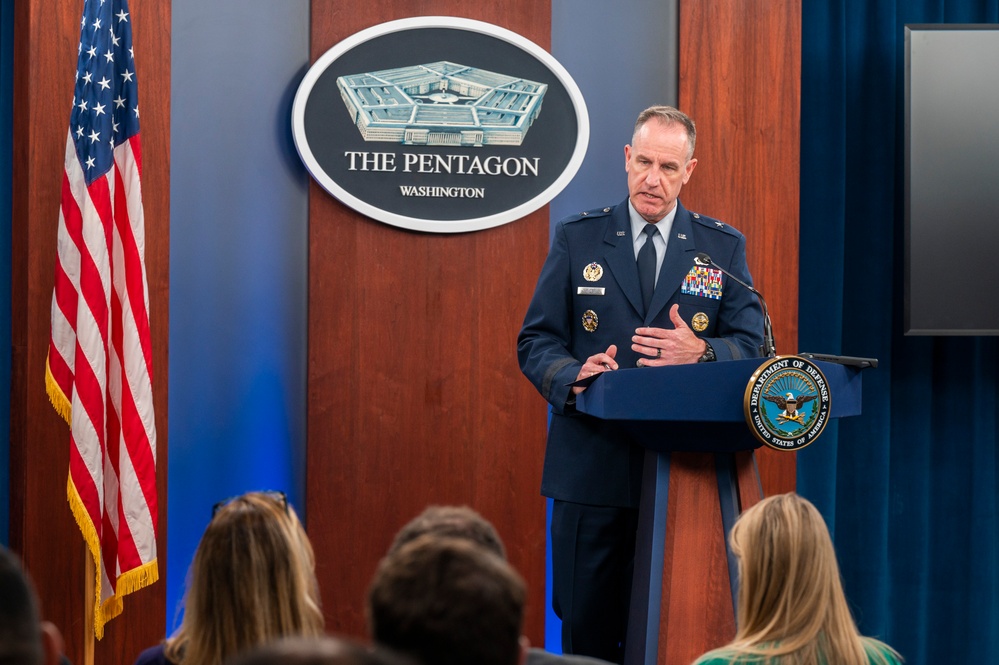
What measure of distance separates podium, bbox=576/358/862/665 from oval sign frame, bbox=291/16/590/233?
1240 millimetres

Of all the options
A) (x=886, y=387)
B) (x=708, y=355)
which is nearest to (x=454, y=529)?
(x=708, y=355)

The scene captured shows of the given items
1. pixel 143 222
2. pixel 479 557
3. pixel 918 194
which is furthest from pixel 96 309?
pixel 918 194

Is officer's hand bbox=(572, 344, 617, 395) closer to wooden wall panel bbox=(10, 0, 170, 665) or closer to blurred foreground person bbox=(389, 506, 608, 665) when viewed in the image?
blurred foreground person bbox=(389, 506, 608, 665)

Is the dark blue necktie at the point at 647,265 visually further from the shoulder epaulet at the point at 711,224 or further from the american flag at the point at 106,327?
the american flag at the point at 106,327

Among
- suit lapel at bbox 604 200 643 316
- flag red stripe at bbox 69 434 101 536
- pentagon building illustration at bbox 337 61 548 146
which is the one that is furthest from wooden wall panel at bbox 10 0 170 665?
suit lapel at bbox 604 200 643 316

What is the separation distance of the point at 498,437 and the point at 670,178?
3.78 ft

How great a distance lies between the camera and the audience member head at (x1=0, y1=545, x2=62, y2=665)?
1.01 m

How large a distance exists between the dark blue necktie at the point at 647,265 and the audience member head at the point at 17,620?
206cm

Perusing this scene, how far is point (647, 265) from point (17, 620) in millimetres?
2169

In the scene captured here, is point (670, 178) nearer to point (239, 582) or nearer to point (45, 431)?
point (239, 582)

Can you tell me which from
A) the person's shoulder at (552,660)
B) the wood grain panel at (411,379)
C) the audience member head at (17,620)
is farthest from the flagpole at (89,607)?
the audience member head at (17,620)

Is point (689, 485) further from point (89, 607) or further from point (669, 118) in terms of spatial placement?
point (89, 607)

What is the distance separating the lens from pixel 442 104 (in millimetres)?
3695

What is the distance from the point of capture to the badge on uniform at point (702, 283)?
295cm
